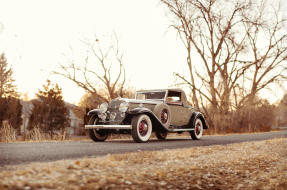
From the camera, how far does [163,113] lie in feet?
33.4

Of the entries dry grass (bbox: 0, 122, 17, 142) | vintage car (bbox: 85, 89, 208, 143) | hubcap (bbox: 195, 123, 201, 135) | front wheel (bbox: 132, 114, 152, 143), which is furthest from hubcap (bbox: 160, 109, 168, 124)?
dry grass (bbox: 0, 122, 17, 142)

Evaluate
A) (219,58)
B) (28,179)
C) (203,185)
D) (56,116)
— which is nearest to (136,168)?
(203,185)

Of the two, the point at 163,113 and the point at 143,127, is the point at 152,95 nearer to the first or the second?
the point at 163,113

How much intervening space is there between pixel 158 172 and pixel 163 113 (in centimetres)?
533

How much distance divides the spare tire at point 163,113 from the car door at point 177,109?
0.35 meters

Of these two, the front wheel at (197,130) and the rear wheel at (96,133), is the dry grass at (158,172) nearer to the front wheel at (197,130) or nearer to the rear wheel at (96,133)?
the rear wheel at (96,133)

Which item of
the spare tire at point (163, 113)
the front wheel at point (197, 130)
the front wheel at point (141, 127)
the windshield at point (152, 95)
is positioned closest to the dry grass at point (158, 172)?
the front wheel at point (141, 127)

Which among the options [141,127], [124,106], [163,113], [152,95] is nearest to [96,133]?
[124,106]

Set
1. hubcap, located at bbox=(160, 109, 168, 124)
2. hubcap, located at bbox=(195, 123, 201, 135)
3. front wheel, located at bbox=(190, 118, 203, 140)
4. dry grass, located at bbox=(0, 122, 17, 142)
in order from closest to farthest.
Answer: hubcap, located at bbox=(160, 109, 168, 124)
dry grass, located at bbox=(0, 122, 17, 142)
front wheel, located at bbox=(190, 118, 203, 140)
hubcap, located at bbox=(195, 123, 201, 135)

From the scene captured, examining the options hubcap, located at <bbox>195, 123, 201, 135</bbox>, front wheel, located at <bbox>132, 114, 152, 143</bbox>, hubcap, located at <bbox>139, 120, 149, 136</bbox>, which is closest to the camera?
front wheel, located at <bbox>132, 114, 152, 143</bbox>

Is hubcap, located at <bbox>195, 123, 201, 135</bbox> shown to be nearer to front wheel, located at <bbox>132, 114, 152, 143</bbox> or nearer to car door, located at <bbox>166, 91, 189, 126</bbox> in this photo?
car door, located at <bbox>166, 91, 189, 126</bbox>

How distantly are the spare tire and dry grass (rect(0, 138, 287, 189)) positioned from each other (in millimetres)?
2348

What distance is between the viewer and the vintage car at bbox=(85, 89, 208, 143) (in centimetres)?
912

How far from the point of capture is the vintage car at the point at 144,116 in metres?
9.12
